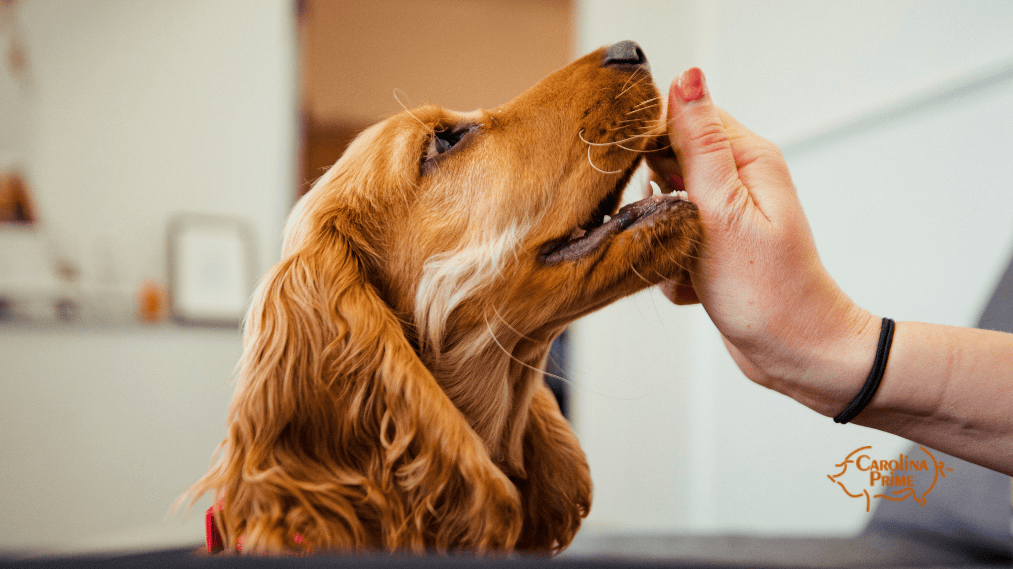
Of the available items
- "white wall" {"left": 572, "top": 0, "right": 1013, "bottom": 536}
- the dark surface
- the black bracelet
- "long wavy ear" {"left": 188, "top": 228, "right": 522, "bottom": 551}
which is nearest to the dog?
"long wavy ear" {"left": 188, "top": 228, "right": 522, "bottom": 551}

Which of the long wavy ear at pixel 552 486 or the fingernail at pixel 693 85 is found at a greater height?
the fingernail at pixel 693 85

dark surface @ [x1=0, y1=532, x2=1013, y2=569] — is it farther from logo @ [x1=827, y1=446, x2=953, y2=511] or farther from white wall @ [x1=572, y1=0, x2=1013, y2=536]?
white wall @ [x1=572, y1=0, x2=1013, y2=536]

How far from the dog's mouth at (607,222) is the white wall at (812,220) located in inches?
21.4

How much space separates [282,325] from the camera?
0.90 metres

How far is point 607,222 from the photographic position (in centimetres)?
96

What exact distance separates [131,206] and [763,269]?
3.32m

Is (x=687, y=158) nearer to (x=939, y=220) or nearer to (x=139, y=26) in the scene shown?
(x=939, y=220)

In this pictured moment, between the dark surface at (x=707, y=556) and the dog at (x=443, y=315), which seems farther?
the dog at (x=443, y=315)

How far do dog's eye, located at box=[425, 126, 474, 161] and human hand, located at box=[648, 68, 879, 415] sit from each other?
39 centimetres

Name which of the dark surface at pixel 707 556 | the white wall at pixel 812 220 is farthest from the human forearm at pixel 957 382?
the white wall at pixel 812 220

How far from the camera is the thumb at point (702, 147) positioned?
90cm

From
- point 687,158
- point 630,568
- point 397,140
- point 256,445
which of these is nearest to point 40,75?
point 397,140

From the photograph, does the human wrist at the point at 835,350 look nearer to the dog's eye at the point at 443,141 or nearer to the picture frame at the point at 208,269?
the dog's eye at the point at 443,141

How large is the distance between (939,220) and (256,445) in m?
2.01
